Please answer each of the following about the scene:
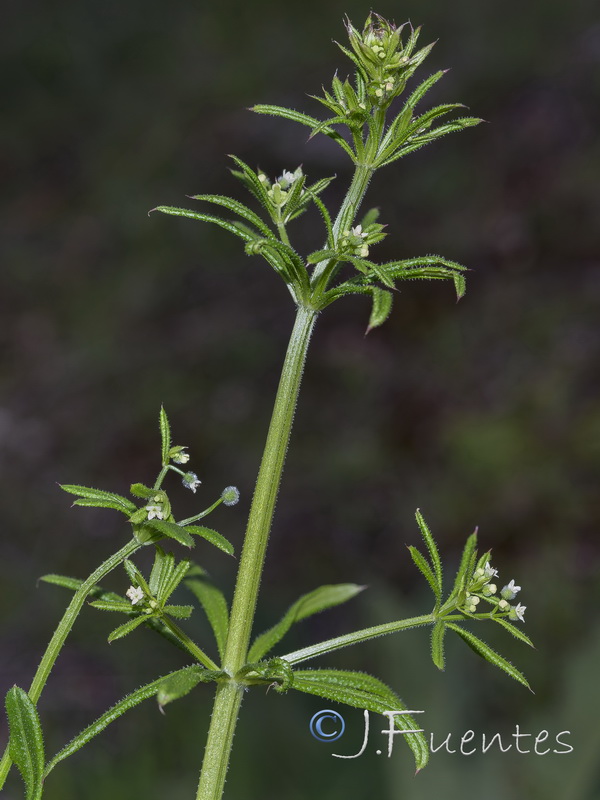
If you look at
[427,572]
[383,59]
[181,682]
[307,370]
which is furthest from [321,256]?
[307,370]

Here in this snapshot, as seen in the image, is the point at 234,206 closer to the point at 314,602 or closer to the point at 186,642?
the point at 186,642

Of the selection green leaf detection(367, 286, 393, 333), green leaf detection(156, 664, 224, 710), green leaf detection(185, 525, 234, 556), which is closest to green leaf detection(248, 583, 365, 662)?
green leaf detection(156, 664, 224, 710)

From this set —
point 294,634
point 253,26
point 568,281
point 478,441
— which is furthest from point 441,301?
point 253,26

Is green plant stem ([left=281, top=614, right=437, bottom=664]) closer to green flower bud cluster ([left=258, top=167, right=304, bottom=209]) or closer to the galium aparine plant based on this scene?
the galium aparine plant

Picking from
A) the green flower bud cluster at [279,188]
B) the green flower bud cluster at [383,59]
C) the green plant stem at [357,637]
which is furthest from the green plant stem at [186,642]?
the green flower bud cluster at [383,59]

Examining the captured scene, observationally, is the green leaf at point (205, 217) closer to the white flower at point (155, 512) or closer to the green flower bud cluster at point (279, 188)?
the green flower bud cluster at point (279, 188)
